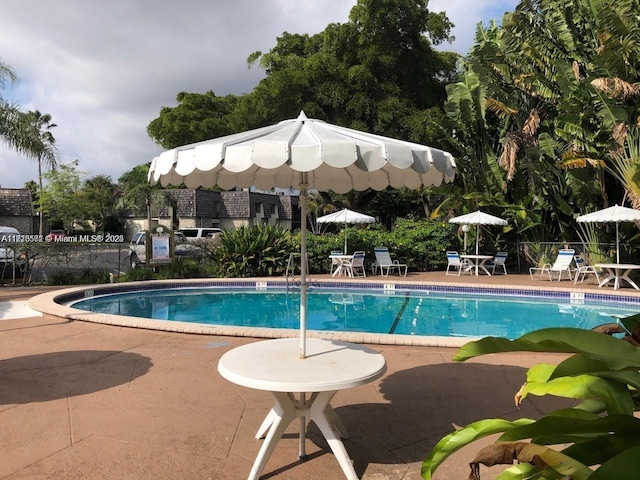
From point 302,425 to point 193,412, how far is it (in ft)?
3.91

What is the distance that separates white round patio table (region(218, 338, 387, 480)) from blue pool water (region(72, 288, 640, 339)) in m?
5.81

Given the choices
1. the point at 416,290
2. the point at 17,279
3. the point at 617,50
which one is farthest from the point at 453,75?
the point at 17,279

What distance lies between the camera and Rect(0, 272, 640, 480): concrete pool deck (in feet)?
9.92

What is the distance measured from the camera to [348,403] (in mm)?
4148

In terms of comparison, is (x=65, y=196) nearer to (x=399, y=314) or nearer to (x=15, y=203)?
(x=15, y=203)

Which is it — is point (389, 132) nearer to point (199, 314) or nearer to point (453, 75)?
point (453, 75)

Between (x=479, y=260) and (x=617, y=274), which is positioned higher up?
(x=479, y=260)

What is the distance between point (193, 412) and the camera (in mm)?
3881

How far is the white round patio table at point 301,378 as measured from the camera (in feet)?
8.96

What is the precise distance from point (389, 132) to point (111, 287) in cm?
1535

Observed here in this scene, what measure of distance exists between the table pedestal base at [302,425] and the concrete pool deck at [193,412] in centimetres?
20

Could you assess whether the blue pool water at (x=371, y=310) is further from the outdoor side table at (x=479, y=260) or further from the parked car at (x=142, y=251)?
the parked car at (x=142, y=251)

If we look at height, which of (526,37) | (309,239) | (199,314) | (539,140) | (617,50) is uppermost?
(526,37)

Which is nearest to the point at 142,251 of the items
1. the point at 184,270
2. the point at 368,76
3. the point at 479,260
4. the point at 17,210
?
the point at 184,270
